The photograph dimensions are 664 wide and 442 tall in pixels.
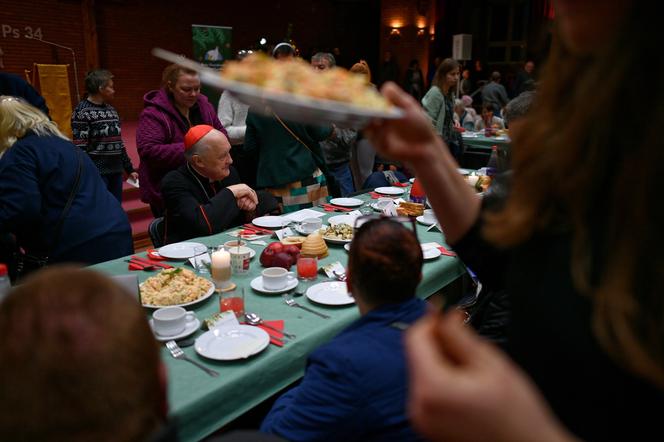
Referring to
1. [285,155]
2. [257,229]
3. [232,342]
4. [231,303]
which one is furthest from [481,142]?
[232,342]

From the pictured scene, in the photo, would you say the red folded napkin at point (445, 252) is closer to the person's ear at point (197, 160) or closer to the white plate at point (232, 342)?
the white plate at point (232, 342)

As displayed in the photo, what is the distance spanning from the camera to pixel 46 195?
9.24 feet

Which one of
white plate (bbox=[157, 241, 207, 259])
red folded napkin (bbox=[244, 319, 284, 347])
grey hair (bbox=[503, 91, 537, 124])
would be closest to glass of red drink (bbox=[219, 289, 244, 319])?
red folded napkin (bbox=[244, 319, 284, 347])

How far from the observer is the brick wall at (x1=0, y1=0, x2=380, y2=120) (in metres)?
9.16

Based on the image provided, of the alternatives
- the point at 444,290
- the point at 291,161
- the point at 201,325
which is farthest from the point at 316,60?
the point at 201,325

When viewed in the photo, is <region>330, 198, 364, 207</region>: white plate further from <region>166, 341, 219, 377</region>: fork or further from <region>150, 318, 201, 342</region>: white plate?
<region>166, 341, 219, 377</region>: fork

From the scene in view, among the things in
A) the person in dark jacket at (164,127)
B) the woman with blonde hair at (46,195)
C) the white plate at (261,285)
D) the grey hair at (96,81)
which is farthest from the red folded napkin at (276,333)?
the grey hair at (96,81)

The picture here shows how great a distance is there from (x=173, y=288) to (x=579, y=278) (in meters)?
1.79

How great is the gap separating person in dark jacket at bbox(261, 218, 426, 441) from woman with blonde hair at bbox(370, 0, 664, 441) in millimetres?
667

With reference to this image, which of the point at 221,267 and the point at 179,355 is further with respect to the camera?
the point at 221,267

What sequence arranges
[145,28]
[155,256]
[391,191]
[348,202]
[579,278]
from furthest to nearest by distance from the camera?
[145,28]
[391,191]
[348,202]
[155,256]
[579,278]

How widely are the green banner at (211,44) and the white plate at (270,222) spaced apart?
7250 mm

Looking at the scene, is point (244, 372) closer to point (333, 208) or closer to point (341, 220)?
point (341, 220)

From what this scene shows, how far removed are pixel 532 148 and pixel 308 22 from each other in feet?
50.2
